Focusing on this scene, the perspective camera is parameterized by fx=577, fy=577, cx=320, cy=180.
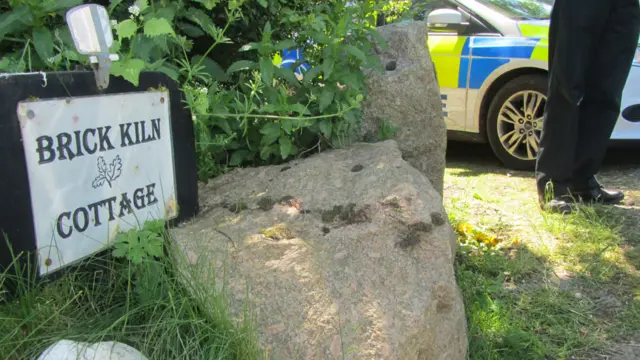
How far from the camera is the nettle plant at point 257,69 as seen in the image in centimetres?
208

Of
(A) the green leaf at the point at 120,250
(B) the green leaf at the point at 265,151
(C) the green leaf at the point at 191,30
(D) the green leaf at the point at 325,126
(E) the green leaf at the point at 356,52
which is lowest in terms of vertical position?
(A) the green leaf at the point at 120,250

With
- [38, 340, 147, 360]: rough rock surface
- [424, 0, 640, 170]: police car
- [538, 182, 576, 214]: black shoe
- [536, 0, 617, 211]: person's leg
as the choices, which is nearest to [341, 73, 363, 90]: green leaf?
[38, 340, 147, 360]: rough rock surface

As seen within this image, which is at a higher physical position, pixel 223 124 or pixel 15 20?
pixel 15 20

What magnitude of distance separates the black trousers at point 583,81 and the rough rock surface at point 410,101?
965 mm

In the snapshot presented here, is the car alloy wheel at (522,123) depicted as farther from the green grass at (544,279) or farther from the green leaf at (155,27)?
the green leaf at (155,27)

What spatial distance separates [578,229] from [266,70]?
212 cm

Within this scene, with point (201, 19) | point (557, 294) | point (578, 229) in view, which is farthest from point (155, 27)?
point (578, 229)

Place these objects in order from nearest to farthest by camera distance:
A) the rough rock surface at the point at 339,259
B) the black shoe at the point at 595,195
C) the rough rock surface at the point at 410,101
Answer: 1. the rough rock surface at the point at 339,259
2. the rough rock surface at the point at 410,101
3. the black shoe at the point at 595,195

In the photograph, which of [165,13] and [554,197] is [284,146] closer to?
[165,13]

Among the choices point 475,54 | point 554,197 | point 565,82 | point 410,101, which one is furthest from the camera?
point 475,54

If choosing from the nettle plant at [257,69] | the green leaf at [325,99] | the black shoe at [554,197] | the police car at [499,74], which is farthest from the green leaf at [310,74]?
the police car at [499,74]

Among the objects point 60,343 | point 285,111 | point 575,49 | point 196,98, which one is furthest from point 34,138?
point 575,49

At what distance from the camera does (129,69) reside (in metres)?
1.67

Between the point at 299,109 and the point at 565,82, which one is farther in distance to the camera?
the point at 565,82
